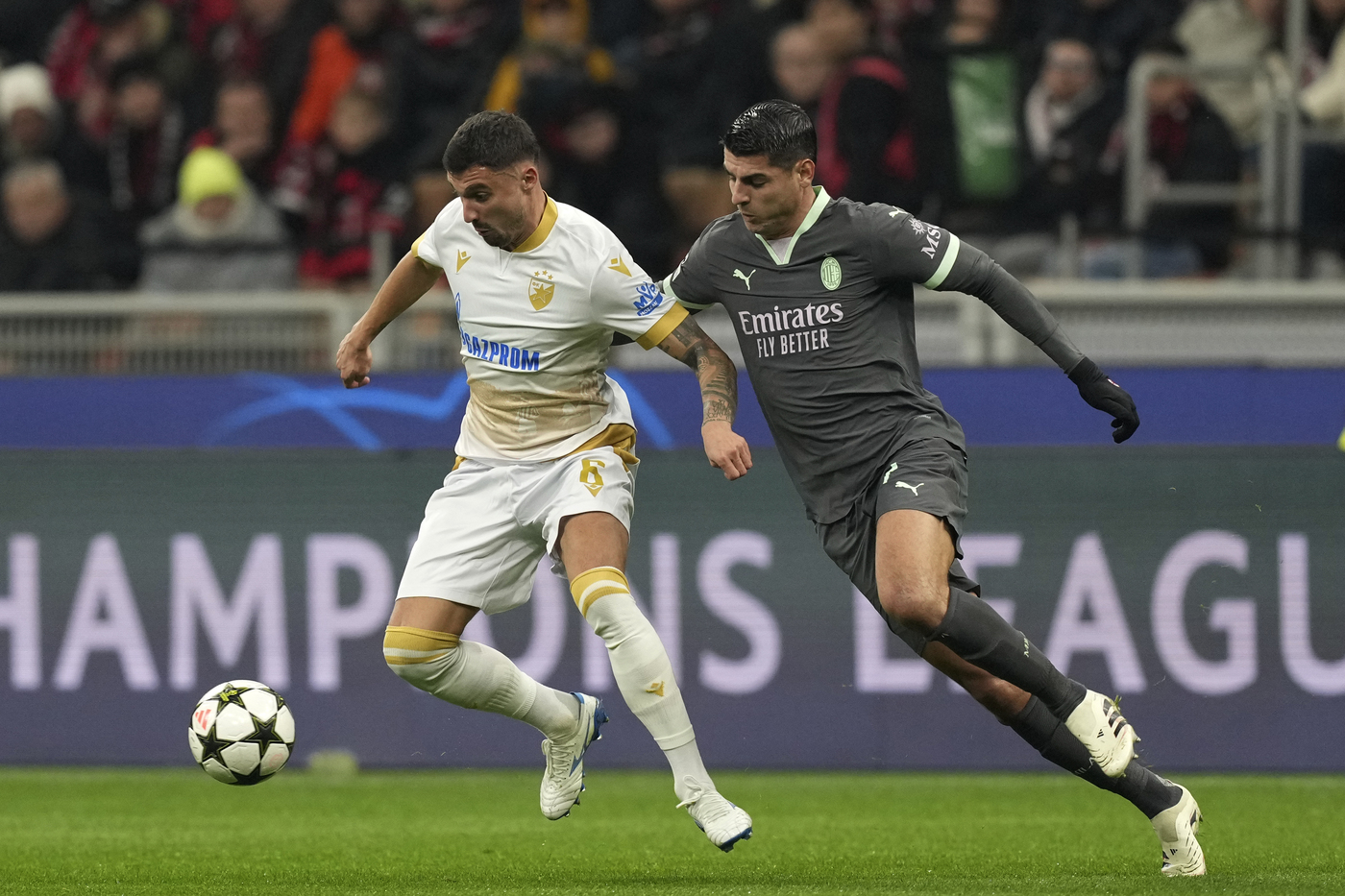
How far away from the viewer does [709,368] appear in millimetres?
6195

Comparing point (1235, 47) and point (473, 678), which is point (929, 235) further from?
point (1235, 47)

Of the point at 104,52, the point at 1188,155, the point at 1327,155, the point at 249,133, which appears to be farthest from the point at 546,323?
the point at 104,52

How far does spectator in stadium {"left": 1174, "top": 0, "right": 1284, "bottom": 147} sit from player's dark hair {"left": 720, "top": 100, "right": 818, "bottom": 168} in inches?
227

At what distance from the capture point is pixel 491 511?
6.41m

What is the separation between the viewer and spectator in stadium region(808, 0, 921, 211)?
10969mm

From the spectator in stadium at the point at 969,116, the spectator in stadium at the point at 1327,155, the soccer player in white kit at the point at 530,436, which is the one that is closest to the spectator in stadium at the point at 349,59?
the spectator in stadium at the point at 969,116

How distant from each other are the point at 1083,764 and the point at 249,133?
8051 mm

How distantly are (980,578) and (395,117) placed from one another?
507 cm

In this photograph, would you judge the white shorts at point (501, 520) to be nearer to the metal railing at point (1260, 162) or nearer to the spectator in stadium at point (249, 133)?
the metal railing at point (1260, 162)

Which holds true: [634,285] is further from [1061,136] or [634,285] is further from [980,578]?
[1061,136]

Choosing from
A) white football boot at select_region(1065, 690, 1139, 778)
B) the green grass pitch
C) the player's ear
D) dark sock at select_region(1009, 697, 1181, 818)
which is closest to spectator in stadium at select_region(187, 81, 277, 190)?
the green grass pitch

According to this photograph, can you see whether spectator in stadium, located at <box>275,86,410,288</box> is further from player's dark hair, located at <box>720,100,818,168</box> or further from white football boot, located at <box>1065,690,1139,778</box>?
white football boot, located at <box>1065,690,1139,778</box>

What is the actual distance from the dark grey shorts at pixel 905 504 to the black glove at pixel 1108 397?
45cm

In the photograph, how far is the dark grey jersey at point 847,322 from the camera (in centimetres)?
603
